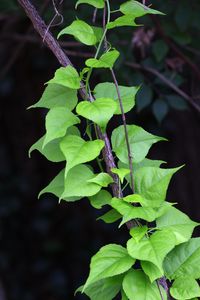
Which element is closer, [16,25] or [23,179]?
[16,25]

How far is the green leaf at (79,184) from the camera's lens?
90 centimetres

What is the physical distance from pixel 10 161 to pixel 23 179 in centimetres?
16

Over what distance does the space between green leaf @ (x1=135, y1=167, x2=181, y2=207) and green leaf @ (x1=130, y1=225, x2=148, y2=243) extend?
4 cm

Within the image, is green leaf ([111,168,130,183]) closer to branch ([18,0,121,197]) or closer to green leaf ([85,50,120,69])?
branch ([18,0,121,197])

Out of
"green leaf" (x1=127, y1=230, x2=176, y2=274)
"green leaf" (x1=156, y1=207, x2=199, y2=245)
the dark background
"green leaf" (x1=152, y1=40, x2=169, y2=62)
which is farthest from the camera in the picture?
the dark background

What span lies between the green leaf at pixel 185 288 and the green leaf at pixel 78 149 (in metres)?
0.25

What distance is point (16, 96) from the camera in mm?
3354

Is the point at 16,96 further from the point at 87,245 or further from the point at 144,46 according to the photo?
the point at 144,46

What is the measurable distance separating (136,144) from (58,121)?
0.45 ft

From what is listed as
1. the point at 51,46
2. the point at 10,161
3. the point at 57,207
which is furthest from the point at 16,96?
the point at 51,46

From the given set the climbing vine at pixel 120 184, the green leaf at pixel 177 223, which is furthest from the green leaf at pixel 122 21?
the green leaf at pixel 177 223

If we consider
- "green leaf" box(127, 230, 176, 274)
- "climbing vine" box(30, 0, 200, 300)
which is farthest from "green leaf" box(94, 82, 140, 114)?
"green leaf" box(127, 230, 176, 274)

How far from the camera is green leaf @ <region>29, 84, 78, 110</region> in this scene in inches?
38.4

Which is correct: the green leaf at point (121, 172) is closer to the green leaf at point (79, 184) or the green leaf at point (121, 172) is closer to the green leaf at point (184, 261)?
the green leaf at point (79, 184)
